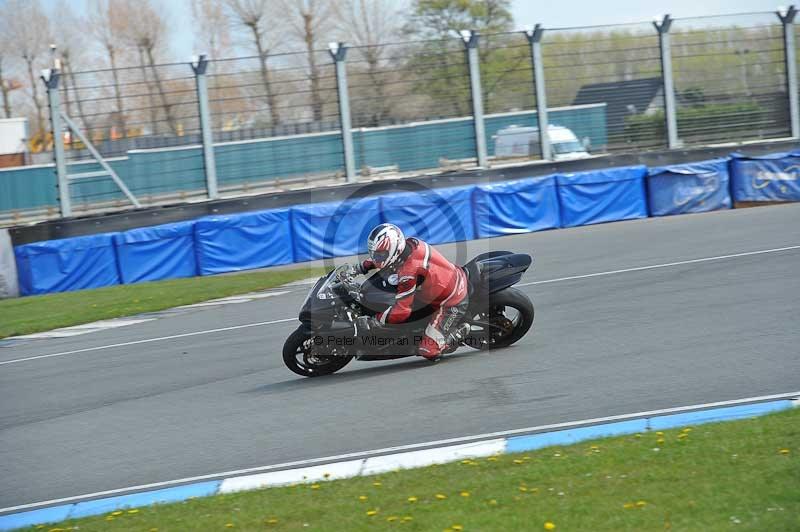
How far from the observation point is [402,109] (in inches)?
984

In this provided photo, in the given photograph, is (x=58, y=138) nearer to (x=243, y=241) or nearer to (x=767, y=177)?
(x=243, y=241)

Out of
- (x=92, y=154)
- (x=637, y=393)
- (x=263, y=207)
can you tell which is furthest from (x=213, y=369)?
(x=92, y=154)

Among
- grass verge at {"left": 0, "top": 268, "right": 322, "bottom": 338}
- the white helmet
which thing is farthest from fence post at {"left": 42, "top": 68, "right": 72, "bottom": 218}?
the white helmet

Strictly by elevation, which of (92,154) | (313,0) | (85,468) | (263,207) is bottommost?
(85,468)

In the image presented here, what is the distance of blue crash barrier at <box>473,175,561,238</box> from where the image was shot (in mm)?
22547

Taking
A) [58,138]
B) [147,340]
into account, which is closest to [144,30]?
[58,138]

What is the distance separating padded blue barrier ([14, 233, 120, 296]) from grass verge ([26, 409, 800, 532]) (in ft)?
51.2

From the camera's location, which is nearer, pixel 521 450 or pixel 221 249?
pixel 521 450

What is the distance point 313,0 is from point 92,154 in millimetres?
16703

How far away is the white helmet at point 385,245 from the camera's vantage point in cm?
905

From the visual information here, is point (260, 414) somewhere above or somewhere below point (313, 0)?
below

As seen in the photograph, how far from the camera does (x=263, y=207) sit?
23188 mm

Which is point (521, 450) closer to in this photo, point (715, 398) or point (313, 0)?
point (715, 398)

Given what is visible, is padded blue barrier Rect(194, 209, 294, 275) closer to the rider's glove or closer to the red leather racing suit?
the rider's glove
